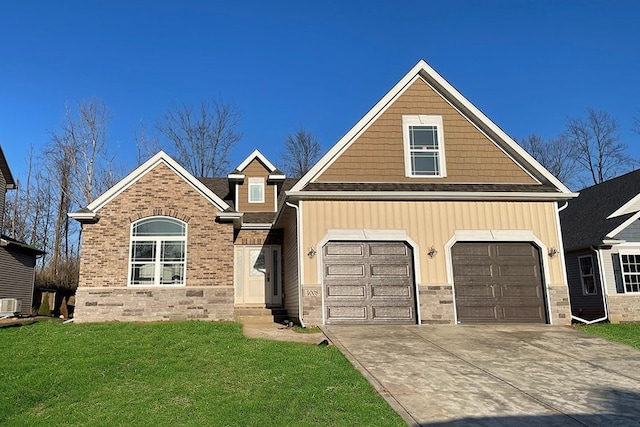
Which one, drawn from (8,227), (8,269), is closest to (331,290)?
(8,269)

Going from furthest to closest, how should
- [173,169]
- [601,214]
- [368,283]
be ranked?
[601,214]
[173,169]
[368,283]

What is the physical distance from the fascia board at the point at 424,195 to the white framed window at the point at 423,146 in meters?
0.91

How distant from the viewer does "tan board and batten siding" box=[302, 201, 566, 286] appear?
505 inches

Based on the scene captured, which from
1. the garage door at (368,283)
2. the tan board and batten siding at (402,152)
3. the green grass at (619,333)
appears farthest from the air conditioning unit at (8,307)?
the green grass at (619,333)

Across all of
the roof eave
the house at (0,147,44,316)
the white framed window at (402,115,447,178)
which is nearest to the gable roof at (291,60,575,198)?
the roof eave

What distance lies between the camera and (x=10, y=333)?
12.1 metres

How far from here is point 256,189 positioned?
19172 millimetres

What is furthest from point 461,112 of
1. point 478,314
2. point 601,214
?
point 601,214

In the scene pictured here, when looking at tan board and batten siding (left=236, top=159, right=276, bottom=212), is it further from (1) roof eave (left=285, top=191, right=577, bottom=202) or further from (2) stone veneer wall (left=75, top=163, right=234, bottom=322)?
(1) roof eave (left=285, top=191, right=577, bottom=202)

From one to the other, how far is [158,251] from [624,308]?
14916 millimetres

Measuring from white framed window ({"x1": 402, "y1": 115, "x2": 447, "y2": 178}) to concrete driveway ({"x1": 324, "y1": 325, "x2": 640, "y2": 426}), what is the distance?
4.48 metres

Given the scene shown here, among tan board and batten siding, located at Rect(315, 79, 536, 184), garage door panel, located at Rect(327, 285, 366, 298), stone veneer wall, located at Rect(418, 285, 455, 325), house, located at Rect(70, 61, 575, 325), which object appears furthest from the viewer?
tan board and batten siding, located at Rect(315, 79, 536, 184)

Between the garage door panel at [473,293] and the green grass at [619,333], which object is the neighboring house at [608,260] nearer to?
the green grass at [619,333]

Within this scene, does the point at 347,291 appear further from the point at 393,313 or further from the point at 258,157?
the point at 258,157
